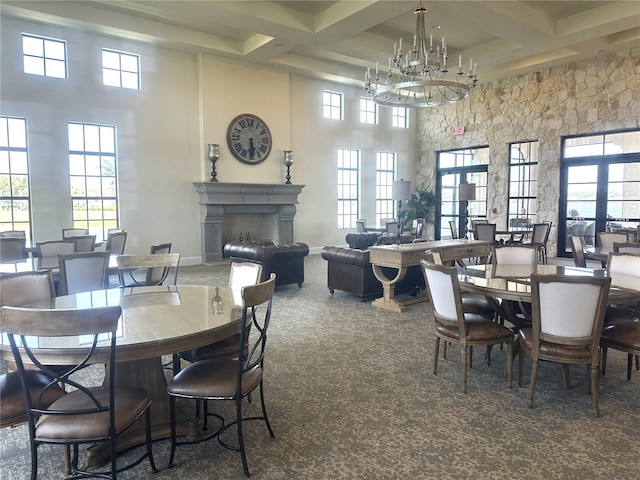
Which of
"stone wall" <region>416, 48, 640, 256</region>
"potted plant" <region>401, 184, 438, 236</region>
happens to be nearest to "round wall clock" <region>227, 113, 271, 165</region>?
"potted plant" <region>401, 184, 438, 236</region>

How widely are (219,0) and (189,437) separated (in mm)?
6112

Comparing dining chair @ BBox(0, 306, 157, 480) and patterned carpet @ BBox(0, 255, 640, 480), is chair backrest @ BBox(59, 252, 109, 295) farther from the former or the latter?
dining chair @ BBox(0, 306, 157, 480)

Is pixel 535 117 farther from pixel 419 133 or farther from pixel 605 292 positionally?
pixel 605 292

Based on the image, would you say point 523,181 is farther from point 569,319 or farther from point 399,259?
point 569,319

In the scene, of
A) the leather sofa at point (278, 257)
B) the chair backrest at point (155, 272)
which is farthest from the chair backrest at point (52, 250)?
the leather sofa at point (278, 257)

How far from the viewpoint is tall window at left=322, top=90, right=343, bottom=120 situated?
436 inches

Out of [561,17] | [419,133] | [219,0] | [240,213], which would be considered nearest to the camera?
[219,0]

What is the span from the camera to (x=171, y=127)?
28.9 feet

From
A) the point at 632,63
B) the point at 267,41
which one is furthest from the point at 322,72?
the point at 632,63

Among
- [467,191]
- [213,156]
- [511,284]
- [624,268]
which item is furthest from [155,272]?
[467,191]

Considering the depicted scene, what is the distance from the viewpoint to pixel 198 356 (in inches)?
113

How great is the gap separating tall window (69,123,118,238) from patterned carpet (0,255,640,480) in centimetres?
562

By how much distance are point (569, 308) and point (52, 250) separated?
486 cm

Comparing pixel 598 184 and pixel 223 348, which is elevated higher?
pixel 598 184
